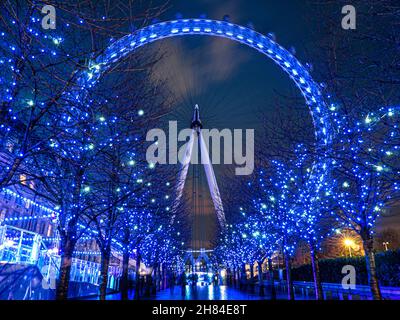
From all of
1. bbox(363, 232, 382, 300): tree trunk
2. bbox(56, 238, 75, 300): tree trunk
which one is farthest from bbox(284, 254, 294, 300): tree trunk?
bbox(56, 238, 75, 300): tree trunk

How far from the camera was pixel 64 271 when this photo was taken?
10.2 metres

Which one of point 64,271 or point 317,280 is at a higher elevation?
point 64,271

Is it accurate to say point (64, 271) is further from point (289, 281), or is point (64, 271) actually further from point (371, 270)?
point (289, 281)

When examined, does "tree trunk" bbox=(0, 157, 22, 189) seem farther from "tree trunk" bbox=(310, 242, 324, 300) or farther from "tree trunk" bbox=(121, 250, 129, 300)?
"tree trunk" bbox=(310, 242, 324, 300)

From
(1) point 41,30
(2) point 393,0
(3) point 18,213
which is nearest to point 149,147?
(1) point 41,30

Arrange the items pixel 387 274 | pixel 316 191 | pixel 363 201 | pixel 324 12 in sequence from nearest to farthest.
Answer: pixel 324 12 → pixel 363 201 → pixel 316 191 → pixel 387 274

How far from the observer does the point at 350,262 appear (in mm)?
24266

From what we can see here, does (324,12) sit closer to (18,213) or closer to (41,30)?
(41,30)

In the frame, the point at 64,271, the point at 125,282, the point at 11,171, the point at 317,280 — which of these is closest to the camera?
the point at 11,171

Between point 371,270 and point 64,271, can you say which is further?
point 371,270

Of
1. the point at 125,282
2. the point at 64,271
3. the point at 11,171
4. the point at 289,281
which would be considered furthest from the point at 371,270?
the point at 11,171

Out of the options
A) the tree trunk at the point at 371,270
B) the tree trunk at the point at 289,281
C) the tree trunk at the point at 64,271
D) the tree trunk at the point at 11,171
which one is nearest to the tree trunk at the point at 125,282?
the tree trunk at the point at 64,271

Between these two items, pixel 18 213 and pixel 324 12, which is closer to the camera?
pixel 324 12
